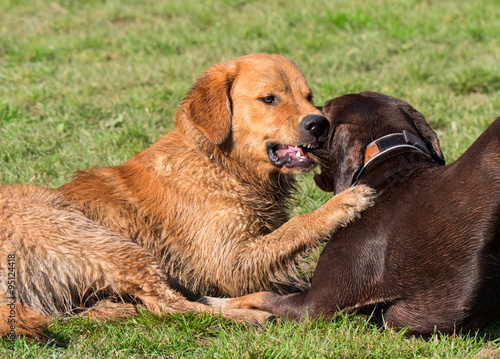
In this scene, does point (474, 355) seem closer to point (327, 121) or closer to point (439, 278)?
point (439, 278)

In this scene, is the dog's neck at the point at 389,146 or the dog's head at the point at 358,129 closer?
the dog's neck at the point at 389,146

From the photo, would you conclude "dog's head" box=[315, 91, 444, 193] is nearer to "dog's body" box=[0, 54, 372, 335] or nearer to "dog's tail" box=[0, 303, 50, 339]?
"dog's body" box=[0, 54, 372, 335]

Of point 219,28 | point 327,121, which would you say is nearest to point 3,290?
point 327,121

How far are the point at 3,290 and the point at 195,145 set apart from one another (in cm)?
179

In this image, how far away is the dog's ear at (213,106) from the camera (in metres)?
4.58

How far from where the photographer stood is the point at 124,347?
12.1 ft

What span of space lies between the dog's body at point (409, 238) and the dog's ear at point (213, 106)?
0.85 meters

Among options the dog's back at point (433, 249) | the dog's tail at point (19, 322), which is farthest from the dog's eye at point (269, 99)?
the dog's tail at point (19, 322)

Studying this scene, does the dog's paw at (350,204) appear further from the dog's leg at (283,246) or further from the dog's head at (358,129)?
the dog's head at (358,129)

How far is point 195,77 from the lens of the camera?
28.4ft

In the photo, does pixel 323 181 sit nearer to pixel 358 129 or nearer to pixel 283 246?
pixel 358 129

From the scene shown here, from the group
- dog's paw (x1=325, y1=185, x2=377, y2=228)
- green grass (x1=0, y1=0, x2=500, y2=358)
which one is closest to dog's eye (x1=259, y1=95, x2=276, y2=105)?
dog's paw (x1=325, y1=185, x2=377, y2=228)

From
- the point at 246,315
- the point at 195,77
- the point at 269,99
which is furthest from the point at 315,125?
the point at 195,77

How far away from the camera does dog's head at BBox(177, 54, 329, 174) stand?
455 cm
